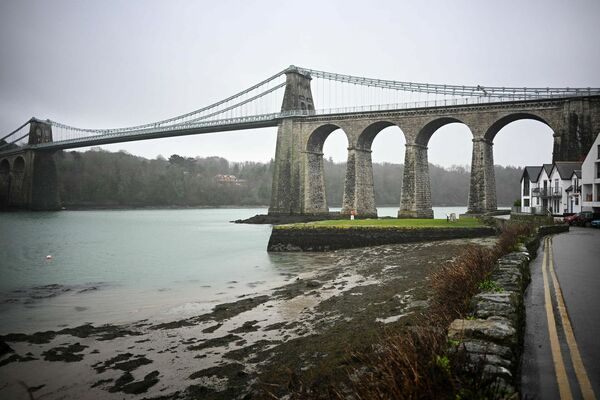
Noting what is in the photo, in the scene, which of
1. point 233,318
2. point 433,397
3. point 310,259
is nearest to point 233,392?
point 433,397

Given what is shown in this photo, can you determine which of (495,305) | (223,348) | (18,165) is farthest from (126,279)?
(18,165)

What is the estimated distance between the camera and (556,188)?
3681cm

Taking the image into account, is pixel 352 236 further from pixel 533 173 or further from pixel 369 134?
pixel 533 173

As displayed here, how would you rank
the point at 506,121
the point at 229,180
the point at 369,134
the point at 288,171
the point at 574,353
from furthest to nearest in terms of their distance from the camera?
the point at 229,180, the point at 288,171, the point at 369,134, the point at 506,121, the point at 574,353

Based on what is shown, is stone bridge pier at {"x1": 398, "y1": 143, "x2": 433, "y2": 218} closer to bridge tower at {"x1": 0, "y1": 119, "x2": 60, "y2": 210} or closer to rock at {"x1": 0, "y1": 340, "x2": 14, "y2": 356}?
rock at {"x1": 0, "y1": 340, "x2": 14, "y2": 356}

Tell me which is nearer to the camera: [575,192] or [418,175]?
[575,192]

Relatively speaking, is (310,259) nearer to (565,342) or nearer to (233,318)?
(233,318)

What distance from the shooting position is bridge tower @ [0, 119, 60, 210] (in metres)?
88.9

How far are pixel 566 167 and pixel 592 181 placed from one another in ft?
22.2

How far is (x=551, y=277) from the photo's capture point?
871 centimetres

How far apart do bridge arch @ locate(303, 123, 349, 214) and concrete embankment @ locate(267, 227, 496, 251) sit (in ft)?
84.8

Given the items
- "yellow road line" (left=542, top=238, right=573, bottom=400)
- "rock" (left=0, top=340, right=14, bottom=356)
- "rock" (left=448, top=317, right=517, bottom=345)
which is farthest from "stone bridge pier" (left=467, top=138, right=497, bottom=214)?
"rock" (left=448, top=317, right=517, bottom=345)

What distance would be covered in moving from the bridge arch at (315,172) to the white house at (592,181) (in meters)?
26.5

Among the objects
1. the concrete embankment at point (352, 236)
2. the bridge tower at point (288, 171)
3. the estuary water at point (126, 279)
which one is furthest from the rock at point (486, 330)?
the bridge tower at point (288, 171)
